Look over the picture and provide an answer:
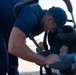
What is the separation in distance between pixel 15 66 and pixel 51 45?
1.95 feet

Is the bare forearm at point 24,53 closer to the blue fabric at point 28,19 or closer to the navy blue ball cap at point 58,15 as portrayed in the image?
the blue fabric at point 28,19

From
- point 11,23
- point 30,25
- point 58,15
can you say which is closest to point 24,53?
point 30,25

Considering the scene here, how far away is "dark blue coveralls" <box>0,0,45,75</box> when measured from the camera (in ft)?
6.68

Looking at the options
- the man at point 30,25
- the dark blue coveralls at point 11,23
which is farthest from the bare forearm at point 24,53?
the dark blue coveralls at point 11,23

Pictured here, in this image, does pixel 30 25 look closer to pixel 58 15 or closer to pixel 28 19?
pixel 28 19

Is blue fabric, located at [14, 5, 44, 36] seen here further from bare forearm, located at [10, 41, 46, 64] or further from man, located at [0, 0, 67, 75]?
bare forearm, located at [10, 41, 46, 64]

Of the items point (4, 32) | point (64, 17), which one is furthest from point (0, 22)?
point (64, 17)

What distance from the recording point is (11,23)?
98.3 inches

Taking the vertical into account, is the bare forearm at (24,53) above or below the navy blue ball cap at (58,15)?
below

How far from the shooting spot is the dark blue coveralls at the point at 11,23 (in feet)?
6.68

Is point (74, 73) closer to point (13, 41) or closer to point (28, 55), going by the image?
point (28, 55)

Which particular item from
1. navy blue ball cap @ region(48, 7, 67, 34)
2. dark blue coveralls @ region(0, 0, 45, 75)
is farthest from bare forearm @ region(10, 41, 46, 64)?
navy blue ball cap @ region(48, 7, 67, 34)

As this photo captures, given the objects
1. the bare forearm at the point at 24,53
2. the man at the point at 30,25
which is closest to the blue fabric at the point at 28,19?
the man at the point at 30,25

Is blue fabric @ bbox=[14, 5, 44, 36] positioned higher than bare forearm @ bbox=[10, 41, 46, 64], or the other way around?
blue fabric @ bbox=[14, 5, 44, 36]
